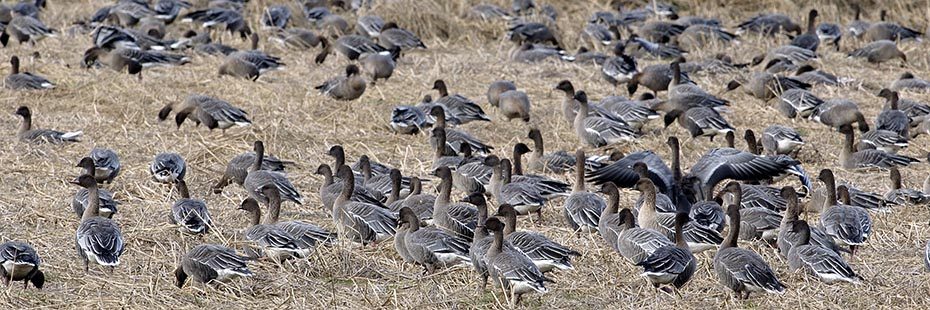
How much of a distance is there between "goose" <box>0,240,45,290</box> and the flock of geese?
1 cm

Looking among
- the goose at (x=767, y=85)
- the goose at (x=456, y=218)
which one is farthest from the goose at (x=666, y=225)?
the goose at (x=767, y=85)

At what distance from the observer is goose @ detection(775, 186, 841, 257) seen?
860 cm

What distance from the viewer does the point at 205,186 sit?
1114cm

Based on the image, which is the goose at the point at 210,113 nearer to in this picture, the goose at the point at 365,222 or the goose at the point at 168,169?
the goose at the point at 168,169

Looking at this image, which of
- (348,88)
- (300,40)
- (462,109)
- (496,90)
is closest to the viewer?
(462,109)

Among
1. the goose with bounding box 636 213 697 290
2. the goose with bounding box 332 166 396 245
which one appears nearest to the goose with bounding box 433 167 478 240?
the goose with bounding box 332 166 396 245

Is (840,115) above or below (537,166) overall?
below

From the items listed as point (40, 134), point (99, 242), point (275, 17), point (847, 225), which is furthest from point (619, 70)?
point (99, 242)

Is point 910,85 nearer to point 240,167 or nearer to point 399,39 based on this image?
point 399,39

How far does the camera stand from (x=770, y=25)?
2017 centimetres

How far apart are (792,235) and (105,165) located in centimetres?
533

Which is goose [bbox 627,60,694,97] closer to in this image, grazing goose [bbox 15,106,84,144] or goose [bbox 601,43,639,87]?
goose [bbox 601,43,639,87]

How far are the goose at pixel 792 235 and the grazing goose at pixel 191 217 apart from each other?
3658mm

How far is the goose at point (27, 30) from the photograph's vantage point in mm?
17859
